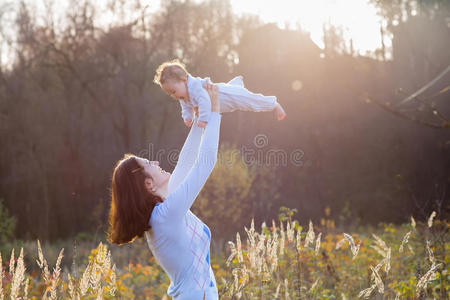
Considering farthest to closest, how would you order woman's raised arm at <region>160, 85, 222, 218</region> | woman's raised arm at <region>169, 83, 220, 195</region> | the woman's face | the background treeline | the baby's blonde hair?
the background treeline
the baby's blonde hair
woman's raised arm at <region>169, 83, 220, 195</region>
the woman's face
woman's raised arm at <region>160, 85, 222, 218</region>

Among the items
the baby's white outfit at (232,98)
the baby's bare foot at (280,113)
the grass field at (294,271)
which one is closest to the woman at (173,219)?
the grass field at (294,271)

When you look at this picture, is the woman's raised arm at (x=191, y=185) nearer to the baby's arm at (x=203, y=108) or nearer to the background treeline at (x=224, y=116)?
the baby's arm at (x=203, y=108)

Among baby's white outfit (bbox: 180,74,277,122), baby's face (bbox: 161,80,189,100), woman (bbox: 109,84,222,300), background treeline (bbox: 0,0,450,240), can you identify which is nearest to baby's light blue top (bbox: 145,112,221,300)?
woman (bbox: 109,84,222,300)

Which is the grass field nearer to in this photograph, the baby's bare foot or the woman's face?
the woman's face

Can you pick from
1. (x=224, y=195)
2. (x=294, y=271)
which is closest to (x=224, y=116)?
(x=224, y=195)

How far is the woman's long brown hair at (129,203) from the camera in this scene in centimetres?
221

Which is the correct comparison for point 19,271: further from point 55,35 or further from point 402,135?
point 55,35

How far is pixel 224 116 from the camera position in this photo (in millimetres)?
17812

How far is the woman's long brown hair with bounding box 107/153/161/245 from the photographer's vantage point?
7.23 ft

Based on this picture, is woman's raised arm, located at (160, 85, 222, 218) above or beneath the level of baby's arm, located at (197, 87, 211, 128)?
beneath

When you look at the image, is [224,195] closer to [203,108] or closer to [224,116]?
[224,116]

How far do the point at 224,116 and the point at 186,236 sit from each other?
1569 cm

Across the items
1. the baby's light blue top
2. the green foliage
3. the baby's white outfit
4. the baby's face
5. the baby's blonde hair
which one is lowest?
the green foliage

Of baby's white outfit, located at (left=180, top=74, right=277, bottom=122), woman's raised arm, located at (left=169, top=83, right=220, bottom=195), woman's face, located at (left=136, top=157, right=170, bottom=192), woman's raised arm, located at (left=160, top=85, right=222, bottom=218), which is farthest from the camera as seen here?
baby's white outfit, located at (left=180, top=74, right=277, bottom=122)
